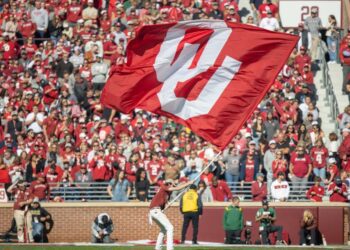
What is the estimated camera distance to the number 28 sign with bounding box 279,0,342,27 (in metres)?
45.0

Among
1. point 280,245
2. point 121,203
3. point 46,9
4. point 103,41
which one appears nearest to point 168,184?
point 280,245

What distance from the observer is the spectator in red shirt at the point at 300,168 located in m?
37.4

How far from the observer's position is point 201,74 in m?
28.6

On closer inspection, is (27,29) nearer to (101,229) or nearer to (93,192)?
(93,192)

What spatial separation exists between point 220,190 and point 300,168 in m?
2.00

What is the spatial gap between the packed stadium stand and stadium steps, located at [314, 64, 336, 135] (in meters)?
0.03

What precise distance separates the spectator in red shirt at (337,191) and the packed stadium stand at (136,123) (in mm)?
33

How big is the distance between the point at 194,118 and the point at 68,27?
57.7ft

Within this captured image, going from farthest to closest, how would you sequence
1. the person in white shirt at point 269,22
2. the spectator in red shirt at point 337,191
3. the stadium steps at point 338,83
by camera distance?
1. the person in white shirt at point 269,22
2. the stadium steps at point 338,83
3. the spectator in red shirt at point 337,191

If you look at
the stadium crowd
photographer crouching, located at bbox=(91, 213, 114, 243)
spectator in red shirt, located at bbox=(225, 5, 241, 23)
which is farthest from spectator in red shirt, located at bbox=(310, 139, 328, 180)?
spectator in red shirt, located at bbox=(225, 5, 241, 23)

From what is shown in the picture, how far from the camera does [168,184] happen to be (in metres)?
32.3

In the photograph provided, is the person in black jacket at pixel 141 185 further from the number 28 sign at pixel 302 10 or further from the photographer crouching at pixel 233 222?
the number 28 sign at pixel 302 10

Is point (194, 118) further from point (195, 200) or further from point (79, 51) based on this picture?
point (79, 51)

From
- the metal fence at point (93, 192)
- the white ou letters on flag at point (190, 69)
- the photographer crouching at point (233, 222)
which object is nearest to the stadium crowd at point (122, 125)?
the metal fence at point (93, 192)
